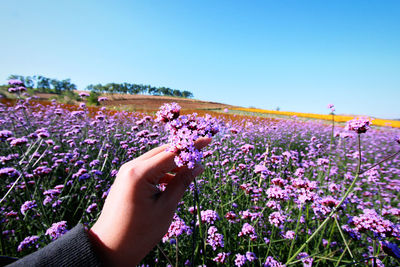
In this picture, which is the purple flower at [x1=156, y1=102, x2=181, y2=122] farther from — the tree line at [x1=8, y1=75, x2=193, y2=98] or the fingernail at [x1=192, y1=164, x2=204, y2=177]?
the tree line at [x1=8, y1=75, x2=193, y2=98]

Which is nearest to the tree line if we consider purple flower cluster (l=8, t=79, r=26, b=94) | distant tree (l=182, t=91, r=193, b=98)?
distant tree (l=182, t=91, r=193, b=98)

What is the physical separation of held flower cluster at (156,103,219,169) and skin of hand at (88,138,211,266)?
0.30 feet

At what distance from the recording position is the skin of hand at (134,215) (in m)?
0.97

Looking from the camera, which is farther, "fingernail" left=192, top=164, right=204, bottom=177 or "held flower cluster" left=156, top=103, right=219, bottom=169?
"fingernail" left=192, top=164, right=204, bottom=177

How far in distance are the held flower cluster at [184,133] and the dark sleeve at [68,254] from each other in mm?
645

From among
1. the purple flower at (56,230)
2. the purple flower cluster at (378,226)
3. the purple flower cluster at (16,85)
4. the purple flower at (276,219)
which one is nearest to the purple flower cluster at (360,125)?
the purple flower cluster at (378,226)

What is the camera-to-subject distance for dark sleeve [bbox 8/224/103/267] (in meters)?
0.78

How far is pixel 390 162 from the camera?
7434 millimetres

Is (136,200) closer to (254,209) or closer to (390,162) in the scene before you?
(254,209)

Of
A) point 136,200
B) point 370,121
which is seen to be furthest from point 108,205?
point 370,121

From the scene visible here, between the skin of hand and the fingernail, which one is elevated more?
the fingernail

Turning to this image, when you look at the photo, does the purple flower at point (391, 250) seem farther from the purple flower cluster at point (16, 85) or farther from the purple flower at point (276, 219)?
the purple flower cluster at point (16, 85)

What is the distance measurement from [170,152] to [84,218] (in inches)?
126

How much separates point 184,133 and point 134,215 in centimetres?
63
